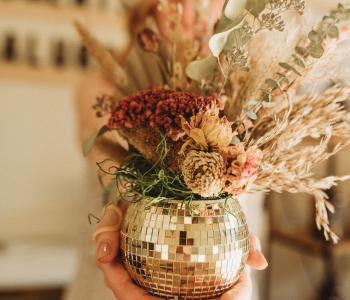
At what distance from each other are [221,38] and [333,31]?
14cm

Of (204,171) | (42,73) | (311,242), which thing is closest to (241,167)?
(204,171)

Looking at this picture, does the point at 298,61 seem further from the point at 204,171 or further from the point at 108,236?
the point at 108,236

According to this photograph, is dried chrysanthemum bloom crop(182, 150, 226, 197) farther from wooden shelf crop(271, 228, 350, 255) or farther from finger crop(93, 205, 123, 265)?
wooden shelf crop(271, 228, 350, 255)

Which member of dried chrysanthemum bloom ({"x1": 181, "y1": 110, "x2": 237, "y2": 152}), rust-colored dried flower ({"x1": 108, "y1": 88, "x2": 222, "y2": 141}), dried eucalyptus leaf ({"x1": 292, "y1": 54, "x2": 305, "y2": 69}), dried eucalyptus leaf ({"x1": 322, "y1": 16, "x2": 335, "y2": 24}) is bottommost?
dried chrysanthemum bloom ({"x1": 181, "y1": 110, "x2": 237, "y2": 152})

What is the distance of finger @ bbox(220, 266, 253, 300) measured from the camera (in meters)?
0.40

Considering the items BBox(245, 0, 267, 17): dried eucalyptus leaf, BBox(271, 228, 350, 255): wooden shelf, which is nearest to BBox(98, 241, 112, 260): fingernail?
BBox(245, 0, 267, 17): dried eucalyptus leaf

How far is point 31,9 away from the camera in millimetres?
1808

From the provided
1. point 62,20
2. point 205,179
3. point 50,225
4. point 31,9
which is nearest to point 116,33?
point 62,20

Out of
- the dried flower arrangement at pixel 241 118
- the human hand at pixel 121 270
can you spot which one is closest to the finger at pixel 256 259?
the human hand at pixel 121 270

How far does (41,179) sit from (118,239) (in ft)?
5.59

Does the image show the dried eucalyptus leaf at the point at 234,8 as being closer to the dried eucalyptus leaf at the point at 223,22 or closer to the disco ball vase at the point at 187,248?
the dried eucalyptus leaf at the point at 223,22

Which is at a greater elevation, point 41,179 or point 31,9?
point 31,9

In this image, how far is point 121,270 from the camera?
461 mm

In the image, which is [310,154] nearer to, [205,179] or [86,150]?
[205,179]
